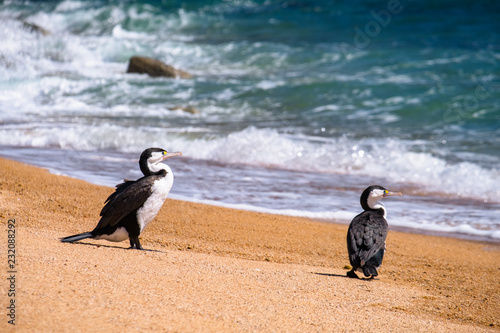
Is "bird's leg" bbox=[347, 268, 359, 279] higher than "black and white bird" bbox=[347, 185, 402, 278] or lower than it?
lower

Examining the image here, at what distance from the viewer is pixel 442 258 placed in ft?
23.1

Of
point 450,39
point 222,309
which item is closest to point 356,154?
point 222,309

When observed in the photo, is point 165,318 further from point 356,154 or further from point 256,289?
point 356,154

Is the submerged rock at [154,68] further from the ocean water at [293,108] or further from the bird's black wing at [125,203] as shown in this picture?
the bird's black wing at [125,203]

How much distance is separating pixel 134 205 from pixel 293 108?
11.4m

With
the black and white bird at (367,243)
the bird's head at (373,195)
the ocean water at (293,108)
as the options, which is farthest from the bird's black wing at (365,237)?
the ocean water at (293,108)

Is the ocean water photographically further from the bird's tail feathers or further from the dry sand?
the bird's tail feathers

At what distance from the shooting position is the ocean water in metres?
9.95

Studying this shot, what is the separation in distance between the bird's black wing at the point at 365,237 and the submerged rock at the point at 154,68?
14947 millimetres

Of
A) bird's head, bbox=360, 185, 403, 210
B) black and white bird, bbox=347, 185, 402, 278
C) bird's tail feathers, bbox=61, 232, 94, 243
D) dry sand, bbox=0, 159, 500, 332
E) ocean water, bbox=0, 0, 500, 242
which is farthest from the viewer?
ocean water, bbox=0, 0, 500, 242

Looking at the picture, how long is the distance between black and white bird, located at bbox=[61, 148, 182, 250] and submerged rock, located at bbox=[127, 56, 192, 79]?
48.3ft

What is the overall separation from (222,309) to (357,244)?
204 cm

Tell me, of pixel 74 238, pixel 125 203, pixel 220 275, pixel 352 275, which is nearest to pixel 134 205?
pixel 125 203

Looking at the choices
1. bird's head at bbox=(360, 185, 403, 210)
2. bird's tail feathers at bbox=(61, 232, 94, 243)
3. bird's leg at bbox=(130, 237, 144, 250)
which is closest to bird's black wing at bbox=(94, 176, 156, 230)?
bird's tail feathers at bbox=(61, 232, 94, 243)
